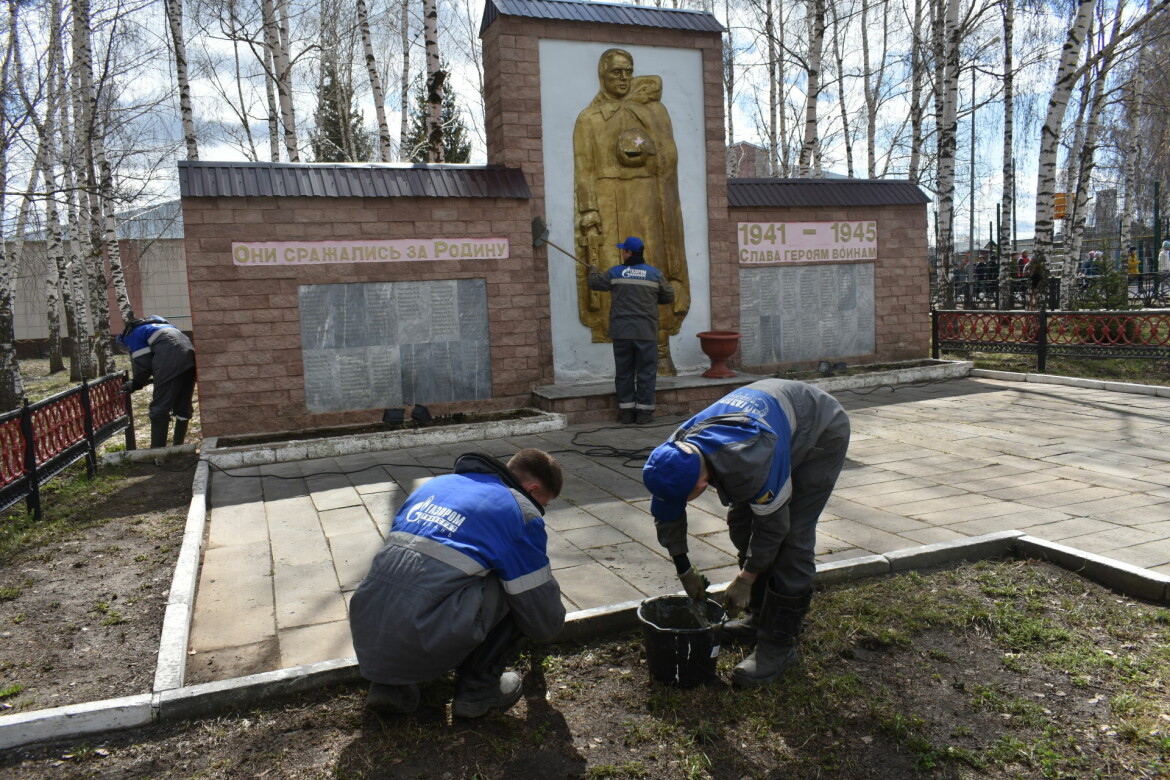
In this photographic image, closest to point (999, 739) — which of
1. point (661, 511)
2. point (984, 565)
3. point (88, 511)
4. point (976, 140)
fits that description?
point (661, 511)

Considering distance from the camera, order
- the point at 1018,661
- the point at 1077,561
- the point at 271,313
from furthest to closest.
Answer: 1. the point at 271,313
2. the point at 1077,561
3. the point at 1018,661

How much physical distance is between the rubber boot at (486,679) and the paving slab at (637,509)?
0.87m

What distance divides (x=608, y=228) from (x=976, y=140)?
30.8 metres

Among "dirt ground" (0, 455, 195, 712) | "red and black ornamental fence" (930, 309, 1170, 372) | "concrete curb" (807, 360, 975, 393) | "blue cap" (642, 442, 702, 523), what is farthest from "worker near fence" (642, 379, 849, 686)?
"red and black ornamental fence" (930, 309, 1170, 372)

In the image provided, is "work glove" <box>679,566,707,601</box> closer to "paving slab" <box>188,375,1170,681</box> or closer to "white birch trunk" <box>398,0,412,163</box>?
"paving slab" <box>188,375,1170,681</box>

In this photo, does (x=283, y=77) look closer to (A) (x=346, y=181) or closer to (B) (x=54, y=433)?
(A) (x=346, y=181)

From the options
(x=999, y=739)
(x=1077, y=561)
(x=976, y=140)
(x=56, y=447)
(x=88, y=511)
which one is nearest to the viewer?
(x=999, y=739)

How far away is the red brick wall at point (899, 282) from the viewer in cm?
1203

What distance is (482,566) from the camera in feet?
9.43

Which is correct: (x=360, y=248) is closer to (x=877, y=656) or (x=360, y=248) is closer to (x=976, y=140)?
(x=877, y=656)

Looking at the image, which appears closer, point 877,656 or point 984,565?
point 877,656

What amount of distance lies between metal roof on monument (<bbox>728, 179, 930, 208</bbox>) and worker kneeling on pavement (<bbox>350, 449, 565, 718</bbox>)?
8819 millimetres

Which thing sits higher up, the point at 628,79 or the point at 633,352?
the point at 628,79

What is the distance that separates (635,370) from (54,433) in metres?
5.66
